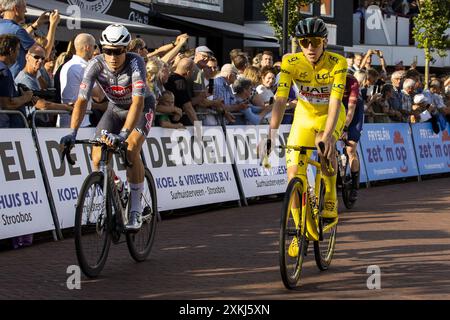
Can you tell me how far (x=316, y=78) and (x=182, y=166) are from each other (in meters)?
5.15

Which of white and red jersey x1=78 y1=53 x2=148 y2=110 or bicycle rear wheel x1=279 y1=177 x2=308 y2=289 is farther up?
white and red jersey x1=78 y1=53 x2=148 y2=110

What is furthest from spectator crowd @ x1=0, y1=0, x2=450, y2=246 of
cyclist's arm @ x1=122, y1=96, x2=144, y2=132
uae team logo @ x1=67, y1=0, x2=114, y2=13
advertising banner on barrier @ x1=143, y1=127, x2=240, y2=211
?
uae team logo @ x1=67, y1=0, x2=114, y2=13

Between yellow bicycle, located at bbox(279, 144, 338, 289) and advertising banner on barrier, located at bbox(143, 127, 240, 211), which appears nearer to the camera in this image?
yellow bicycle, located at bbox(279, 144, 338, 289)

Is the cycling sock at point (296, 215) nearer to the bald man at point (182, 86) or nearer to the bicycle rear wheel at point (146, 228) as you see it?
the bicycle rear wheel at point (146, 228)

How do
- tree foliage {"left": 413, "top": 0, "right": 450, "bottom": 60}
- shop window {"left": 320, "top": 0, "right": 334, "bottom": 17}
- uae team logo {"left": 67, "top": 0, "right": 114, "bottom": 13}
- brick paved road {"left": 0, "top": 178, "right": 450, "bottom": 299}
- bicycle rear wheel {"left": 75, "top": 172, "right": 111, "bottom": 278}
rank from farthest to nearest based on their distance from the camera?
shop window {"left": 320, "top": 0, "right": 334, "bottom": 17}, tree foliage {"left": 413, "top": 0, "right": 450, "bottom": 60}, uae team logo {"left": 67, "top": 0, "right": 114, "bottom": 13}, bicycle rear wheel {"left": 75, "top": 172, "right": 111, "bottom": 278}, brick paved road {"left": 0, "top": 178, "right": 450, "bottom": 299}

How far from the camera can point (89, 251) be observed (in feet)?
31.2

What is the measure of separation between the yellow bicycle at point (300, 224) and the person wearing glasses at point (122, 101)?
150cm

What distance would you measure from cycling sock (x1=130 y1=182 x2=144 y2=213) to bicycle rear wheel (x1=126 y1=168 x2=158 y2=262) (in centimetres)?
17

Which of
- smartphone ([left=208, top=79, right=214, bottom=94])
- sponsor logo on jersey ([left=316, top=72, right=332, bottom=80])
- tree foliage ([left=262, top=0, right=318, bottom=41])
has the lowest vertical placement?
smartphone ([left=208, top=79, right=214, bottom=94])

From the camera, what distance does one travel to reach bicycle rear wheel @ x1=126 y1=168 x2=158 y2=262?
10500 millimetres

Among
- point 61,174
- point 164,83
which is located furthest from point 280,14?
point 61,174

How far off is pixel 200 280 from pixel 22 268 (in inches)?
69.8

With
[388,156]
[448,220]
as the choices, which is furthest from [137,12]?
[448,220]

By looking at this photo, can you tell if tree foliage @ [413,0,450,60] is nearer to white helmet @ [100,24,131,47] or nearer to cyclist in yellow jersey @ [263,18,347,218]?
cyclist in yellow jersey @ [263,18,347,218]
